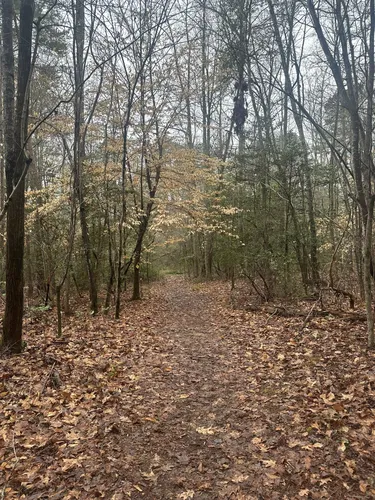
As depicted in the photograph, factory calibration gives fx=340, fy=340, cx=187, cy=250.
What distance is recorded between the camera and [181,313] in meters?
12.1

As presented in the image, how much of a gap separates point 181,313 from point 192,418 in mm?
7552

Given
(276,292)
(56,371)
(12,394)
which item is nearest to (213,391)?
(56,371)

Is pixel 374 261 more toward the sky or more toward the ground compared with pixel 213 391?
more toward the sky

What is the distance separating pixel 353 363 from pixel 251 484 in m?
3.18

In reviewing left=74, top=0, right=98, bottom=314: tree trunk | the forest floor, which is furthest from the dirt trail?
left=74, top=0, right=98, bottom=314: tree trunk

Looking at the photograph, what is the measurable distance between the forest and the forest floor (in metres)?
0.02

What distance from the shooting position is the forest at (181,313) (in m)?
3.58

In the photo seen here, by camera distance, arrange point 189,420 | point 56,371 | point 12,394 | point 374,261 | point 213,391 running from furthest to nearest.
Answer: point 374,261, point 56,371, point 213,391, point 12,394, point 189,420

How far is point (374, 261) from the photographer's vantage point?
7.68 metres

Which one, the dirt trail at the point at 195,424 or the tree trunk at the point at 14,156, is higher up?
the tree trunk at the point at 14,156

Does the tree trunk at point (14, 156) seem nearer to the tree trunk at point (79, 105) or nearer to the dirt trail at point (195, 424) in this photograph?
the tree trunk at point (79, 105)

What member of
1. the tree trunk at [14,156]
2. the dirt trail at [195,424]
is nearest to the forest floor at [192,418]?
the dirt trail at [195,424]

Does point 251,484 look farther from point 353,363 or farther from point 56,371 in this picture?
point 56,371

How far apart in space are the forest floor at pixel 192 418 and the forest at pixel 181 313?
0.9 inches
